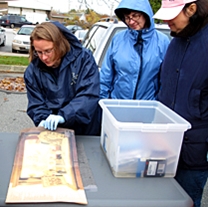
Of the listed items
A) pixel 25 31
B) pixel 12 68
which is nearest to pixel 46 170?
pixel 12 68

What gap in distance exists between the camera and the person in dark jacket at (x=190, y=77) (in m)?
1.34

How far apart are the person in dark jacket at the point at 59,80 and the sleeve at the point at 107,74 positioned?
1.01 ft

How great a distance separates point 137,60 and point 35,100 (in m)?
0.71

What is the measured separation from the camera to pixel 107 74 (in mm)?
1976

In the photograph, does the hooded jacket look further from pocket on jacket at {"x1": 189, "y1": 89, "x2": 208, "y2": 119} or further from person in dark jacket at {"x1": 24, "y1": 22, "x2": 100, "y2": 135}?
pocket on jacket at {"x1": 189, "y1": 89, "x2": 208, "y2": 119}

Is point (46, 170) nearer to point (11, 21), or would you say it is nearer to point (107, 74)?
point (107, 74)

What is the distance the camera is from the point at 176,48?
151cm

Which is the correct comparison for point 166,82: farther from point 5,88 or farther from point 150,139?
point 5,88

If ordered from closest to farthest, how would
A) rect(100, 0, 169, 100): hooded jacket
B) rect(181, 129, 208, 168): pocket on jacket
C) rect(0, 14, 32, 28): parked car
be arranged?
rect(181, 129, 208, 168): pocket on jacket → rect(100, 0, 169, 100): hooded jacket → rect(0, 14, 32, 28): parked car

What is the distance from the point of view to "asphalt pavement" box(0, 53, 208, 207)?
14.1ft

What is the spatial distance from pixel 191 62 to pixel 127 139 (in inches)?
20.6

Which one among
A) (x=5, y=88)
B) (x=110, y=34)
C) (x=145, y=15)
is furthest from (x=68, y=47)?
(x=5, y=88)

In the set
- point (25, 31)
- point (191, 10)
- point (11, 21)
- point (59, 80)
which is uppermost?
point (191, 10)

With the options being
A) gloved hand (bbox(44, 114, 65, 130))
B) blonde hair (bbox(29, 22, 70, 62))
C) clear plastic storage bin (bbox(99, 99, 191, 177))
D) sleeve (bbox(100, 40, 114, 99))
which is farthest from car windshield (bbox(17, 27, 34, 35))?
clear plastic storage bin (bbox(99, 99, 191, 177))
